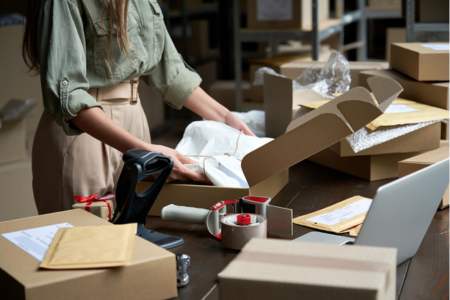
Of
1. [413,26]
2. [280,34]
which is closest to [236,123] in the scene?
[413,26]

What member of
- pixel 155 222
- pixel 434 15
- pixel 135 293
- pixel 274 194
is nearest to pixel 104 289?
pixel 135 293

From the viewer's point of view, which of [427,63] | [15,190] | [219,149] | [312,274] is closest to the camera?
[312,274]

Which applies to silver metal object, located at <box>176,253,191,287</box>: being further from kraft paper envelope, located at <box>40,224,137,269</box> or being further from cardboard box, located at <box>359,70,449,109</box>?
cardboard box, located at <box>359,70,449,109</box>

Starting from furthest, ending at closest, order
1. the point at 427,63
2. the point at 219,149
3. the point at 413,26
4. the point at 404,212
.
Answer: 1. the point at 413,26
2. the point at 427,63
3. the point at 219,149
4. the point at 404,212

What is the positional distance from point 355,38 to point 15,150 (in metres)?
3.96

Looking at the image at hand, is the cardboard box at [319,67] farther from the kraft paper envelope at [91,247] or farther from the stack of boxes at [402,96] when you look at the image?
the kraft paper envelope at [91,247]

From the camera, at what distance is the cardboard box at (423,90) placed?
2098 mm

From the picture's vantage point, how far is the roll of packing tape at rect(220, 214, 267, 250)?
4.63ft

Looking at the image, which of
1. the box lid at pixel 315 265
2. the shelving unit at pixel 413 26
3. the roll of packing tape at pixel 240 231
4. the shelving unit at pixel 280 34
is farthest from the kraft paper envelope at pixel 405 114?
the shelving unit at pixel 280 34

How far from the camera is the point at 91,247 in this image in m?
1.24

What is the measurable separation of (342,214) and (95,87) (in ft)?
2.39

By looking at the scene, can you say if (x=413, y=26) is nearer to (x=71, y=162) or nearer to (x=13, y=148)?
(x=13, y=148)

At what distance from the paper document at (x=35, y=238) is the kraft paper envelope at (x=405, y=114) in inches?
33.3

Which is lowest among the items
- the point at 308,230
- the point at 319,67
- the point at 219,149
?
the point at 308,230
